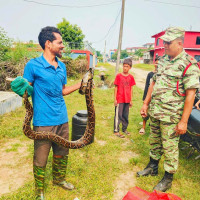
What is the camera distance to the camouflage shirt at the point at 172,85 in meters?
2.49

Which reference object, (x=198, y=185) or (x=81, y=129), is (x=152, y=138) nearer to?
(x=198, y=185)

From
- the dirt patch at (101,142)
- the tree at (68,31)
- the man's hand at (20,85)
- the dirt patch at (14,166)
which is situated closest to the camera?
the man's hand at (20,85)

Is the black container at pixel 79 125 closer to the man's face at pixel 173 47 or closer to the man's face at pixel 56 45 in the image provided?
the man's face at pixel 56 45

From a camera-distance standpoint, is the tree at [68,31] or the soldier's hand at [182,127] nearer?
the soldier's hand at [182,127]

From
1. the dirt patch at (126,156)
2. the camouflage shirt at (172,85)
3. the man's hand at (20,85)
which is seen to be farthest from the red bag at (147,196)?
the man's hand at (20,85)

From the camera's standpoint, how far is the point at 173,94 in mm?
2641

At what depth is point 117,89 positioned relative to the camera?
4977 millimetres

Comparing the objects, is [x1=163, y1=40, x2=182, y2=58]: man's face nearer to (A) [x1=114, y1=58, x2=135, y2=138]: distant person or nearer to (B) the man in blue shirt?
(B) the man in blue shirt

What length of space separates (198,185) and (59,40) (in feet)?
11.2

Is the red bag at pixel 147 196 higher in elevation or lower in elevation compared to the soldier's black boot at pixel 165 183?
higher

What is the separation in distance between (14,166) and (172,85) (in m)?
3.33

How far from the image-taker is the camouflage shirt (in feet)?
8.18

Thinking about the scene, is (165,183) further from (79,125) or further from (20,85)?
(20,85)

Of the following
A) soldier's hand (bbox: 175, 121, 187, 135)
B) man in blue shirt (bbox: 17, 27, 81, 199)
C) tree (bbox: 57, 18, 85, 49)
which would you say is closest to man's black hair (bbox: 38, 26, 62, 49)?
man in blue shirt (bbox: 17, 27, 81, 199)
